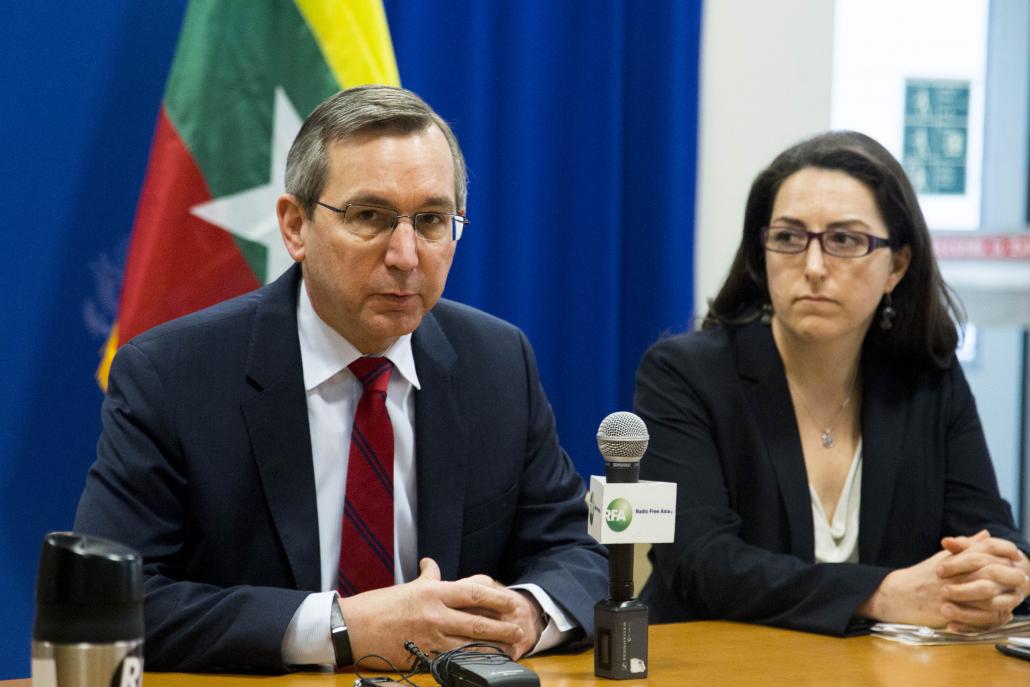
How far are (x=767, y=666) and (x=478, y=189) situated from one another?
77.9 inches

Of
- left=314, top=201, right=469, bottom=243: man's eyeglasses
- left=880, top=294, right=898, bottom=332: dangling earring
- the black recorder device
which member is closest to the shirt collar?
left=314, top=201, right=469, bottom=243: man's eyeglasses

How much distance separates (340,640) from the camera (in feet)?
5.84

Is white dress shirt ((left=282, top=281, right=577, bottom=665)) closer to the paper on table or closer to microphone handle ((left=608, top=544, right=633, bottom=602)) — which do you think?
microphone handle ((left=608, top=544, right=633, bottom=602))

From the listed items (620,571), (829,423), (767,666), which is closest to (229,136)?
(829,423)

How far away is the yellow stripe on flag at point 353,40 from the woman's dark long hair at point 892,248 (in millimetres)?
992

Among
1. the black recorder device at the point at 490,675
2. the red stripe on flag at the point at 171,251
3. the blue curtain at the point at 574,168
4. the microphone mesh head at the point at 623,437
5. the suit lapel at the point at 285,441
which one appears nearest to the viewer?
the black recorder device at the point at 490,675

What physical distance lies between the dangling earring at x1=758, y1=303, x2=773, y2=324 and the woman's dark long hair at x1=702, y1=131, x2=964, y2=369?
2 cm

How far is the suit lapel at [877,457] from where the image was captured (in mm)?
2664

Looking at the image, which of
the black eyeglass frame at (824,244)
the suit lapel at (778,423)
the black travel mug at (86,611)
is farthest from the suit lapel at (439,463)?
the black travel mug at (86,611)

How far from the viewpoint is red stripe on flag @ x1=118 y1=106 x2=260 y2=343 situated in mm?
2922

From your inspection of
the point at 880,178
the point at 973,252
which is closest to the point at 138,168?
the point at 880,178

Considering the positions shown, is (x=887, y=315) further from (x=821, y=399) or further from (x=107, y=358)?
(x=107, y=358)

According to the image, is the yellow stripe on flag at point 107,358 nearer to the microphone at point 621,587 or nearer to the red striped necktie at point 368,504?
the red striped necktie at point 368,504

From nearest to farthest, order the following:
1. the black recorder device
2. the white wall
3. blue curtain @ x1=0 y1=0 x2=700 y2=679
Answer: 1. the black recorder device
2. blue curtain @ x1=0 y1=0 x2=700 y2=679
3. the white wall
